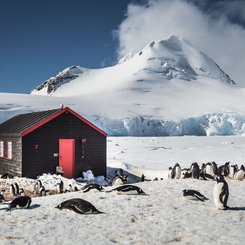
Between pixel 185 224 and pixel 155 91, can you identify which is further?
pixel 155 91

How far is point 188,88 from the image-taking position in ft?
418

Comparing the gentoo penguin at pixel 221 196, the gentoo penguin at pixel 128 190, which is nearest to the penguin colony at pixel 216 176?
the gentoo penguin at pixel 221 196

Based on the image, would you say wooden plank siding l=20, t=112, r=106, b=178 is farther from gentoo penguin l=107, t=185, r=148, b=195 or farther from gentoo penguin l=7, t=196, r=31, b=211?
gentoo penguin l=7, t=196, r=31, b=211

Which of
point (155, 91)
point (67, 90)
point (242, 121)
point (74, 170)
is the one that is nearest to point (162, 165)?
point (74, 170)

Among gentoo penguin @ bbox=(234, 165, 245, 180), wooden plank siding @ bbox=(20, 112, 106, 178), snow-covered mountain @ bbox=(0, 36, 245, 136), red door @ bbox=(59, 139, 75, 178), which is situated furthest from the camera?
snow-covered mountain @ bbox=(0, 36, 245, 136)

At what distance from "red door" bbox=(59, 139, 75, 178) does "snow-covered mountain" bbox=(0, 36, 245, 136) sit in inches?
1563

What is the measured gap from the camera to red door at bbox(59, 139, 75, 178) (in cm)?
2241

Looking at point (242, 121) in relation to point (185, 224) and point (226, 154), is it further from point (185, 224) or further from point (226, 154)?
point (185, 224)

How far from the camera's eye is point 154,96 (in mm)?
109000

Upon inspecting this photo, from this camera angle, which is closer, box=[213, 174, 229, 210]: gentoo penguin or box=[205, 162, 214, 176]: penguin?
box=[213, 174, 229, 210]: gentoo penguin

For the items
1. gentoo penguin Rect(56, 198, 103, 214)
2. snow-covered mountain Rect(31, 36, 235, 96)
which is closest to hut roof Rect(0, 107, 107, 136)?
gentoo penguin Rect(56, 198, 103, 214)

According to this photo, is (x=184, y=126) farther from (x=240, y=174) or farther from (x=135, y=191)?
(x=135, y=191)

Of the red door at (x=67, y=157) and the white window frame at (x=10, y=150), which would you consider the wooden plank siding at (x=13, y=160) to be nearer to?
the white window frame at (x=10, y=150)

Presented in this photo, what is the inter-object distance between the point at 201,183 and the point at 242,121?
60.8 metres
